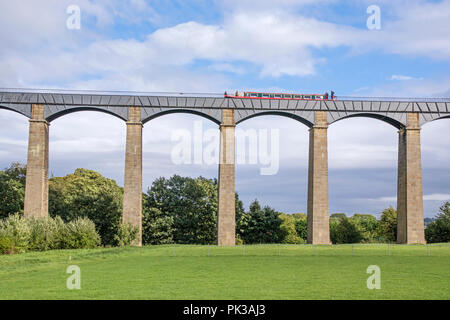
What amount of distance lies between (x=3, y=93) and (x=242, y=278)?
34.1 meters

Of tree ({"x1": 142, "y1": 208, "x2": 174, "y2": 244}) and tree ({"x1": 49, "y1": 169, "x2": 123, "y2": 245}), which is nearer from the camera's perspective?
tree ({"x1": 49, "y1": 169, "x2": 123, "y2": 245})

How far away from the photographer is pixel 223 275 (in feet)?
69.2

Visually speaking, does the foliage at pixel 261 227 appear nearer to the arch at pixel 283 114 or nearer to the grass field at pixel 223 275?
the arch at pixel 283 114

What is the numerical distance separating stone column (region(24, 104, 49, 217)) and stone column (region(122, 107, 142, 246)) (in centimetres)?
768

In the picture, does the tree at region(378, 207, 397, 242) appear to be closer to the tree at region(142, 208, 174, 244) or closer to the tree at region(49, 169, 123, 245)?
the tree at region(142, 208, 174, 244)

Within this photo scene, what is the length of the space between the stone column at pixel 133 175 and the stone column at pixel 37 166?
25.2 ft

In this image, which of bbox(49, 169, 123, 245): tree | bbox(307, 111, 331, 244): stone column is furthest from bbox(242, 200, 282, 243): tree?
bbox(307, 111, 331, 244): stone column

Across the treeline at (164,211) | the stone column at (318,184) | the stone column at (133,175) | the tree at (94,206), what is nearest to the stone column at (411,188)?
the stone column at (318,184)

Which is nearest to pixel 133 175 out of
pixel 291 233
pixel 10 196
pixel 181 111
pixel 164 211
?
pixel 181 111

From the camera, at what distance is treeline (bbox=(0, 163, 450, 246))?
178ft

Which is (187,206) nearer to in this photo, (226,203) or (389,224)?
(226,203)

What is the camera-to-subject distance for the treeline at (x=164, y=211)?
→ 5441cm
